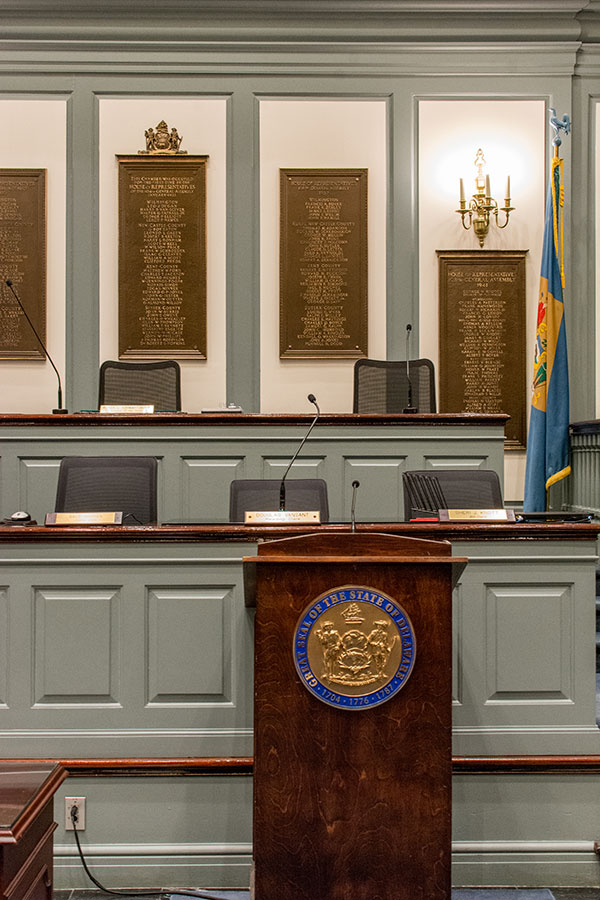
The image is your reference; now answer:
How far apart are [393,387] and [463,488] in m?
1.78

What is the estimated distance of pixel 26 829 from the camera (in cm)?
104

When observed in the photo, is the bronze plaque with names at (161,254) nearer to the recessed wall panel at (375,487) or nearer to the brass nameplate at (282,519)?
the recessed wall panel at (375,487)

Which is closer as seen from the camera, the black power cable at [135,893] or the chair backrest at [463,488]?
the black power cable at [135,893]

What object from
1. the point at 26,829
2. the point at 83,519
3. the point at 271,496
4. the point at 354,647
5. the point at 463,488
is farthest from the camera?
the point at 463,488

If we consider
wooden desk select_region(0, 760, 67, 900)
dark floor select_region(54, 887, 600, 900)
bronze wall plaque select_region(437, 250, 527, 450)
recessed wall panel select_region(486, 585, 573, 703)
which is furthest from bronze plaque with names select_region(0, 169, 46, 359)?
wooden desk select_region(0, 760, 67, 900)

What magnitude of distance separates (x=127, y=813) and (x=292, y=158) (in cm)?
473

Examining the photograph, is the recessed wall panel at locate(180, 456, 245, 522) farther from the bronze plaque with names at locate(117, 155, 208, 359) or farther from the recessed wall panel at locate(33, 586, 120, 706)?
the bronze plaque with names at locate(117, 155, 208, 359)

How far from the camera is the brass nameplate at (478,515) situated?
8.05ft

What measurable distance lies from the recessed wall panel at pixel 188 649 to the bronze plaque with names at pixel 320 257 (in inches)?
144

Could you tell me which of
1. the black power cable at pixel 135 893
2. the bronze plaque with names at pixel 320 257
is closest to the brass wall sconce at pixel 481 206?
the bronze plaque with names at pixel 320 257

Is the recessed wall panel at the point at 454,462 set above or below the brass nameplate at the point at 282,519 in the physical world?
above

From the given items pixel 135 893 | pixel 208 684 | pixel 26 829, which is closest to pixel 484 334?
pixel 208 684

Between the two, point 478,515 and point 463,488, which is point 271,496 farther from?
point 478,515

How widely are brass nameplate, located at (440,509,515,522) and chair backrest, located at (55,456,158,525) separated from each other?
134 centimetres
